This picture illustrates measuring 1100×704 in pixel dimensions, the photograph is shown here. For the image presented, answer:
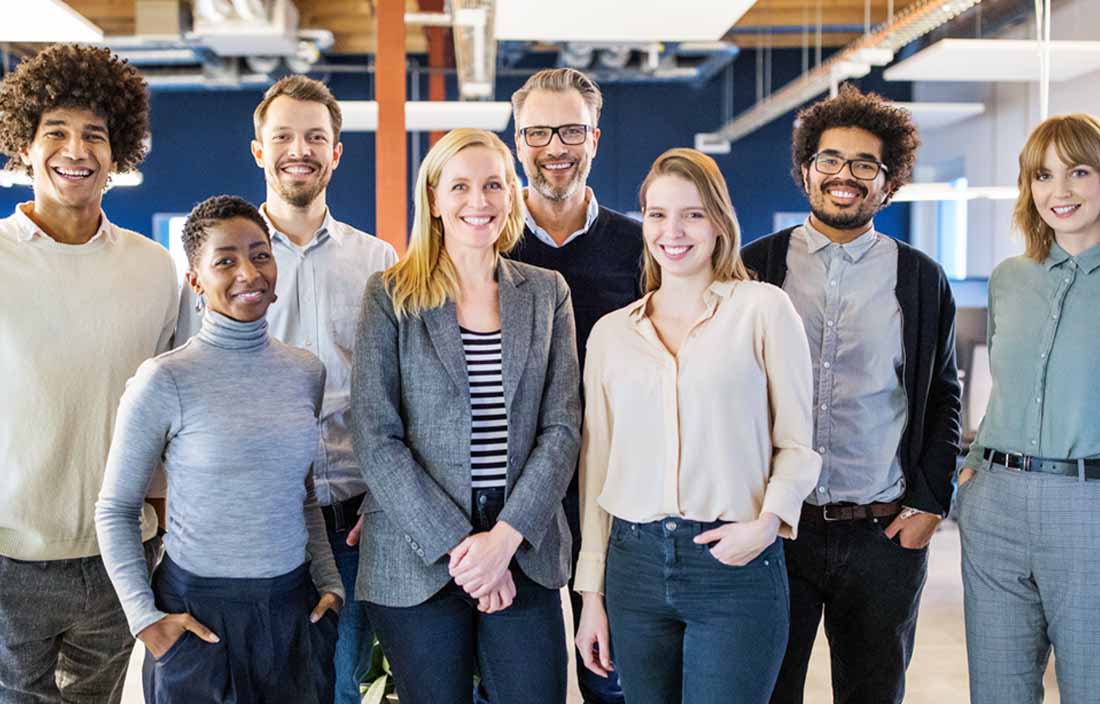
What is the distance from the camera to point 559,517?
2.25 metres

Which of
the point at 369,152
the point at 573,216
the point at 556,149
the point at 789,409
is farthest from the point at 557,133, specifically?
the point at 369,152

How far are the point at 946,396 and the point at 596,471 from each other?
3.08 feet

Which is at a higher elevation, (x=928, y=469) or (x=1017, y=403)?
(x=1017, y=403)

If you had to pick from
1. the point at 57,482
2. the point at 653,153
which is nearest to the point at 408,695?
the point at 57,482

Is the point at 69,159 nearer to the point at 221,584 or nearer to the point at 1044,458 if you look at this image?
the point at 221,584

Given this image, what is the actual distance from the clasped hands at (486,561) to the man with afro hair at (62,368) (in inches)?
29.6

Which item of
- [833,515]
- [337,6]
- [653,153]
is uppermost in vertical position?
[337,6]

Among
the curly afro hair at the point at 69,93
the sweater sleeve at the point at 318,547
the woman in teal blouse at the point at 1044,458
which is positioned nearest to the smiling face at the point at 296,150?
the curly afro hair at the point at 69,93

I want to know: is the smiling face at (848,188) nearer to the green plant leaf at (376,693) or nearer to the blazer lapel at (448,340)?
the blazer lapel at (448,340)

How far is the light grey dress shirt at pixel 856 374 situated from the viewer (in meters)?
2.45

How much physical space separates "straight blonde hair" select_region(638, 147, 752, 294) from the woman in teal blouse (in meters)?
0.68

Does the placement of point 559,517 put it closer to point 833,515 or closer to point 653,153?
point 833,515

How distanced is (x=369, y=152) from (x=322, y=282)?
378 inches

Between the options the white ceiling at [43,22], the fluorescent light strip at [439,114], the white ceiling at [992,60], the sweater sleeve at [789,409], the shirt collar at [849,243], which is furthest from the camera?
the fluorescent light strip at [439,114]
